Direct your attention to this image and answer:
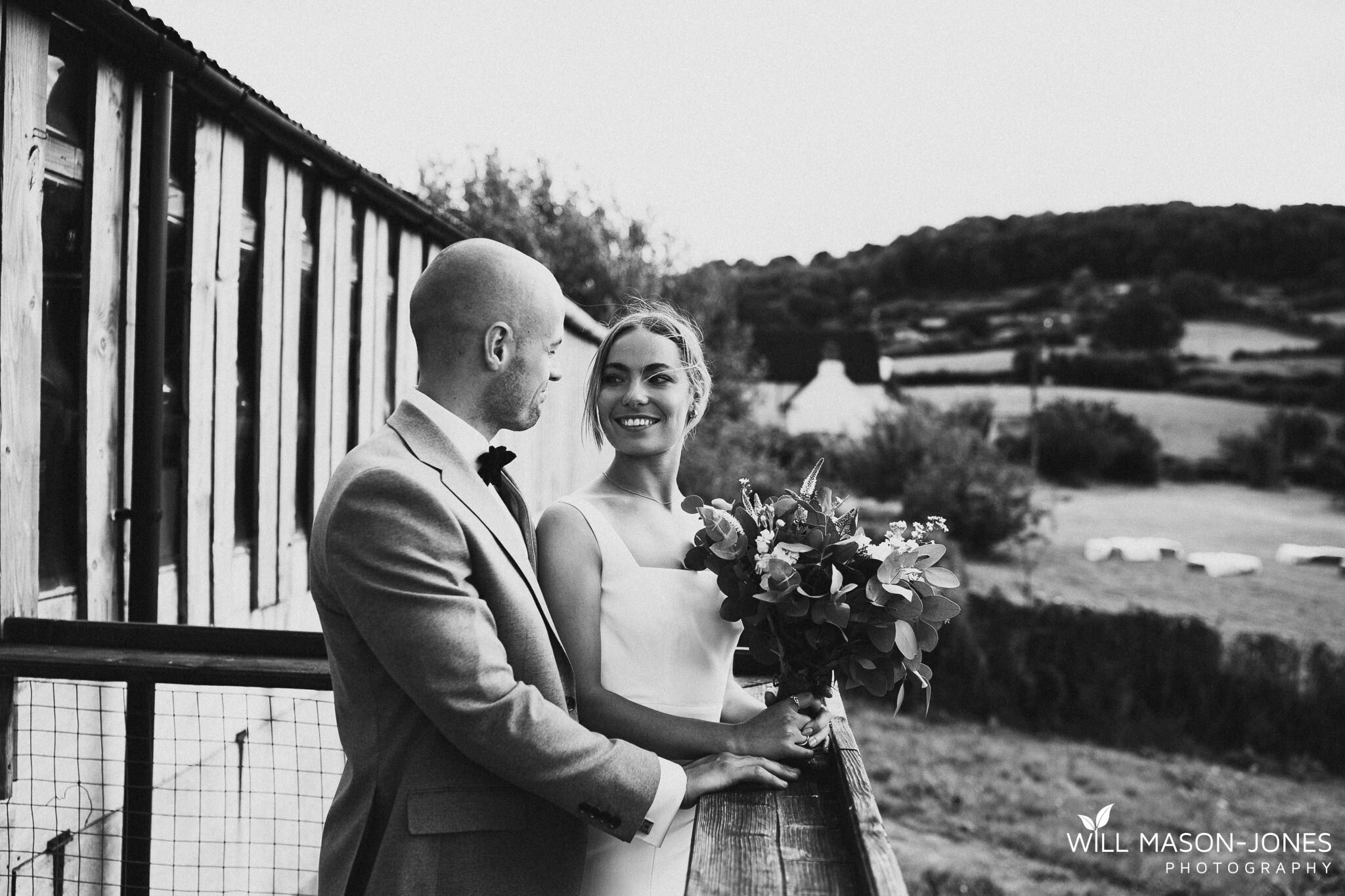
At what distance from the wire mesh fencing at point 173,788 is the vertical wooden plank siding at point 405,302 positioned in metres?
2.21

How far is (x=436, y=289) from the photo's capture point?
194 centimetres

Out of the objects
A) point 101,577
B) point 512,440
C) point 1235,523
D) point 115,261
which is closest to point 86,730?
point 101,577

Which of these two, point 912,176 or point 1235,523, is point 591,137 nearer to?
point 1235,523

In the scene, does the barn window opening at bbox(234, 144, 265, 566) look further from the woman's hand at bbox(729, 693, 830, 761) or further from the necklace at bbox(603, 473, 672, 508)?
the woman's hand at bbox(729, 693, 830, 761)

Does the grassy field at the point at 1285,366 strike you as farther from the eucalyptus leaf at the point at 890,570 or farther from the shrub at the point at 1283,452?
the eucalyptus leaf at the point at 890,570

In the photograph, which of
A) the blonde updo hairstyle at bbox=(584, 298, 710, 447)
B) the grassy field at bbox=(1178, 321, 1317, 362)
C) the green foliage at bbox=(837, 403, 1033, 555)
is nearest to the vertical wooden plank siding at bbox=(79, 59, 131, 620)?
the blonde updo hairstyle at bbox=(584, 298, 710, 447)

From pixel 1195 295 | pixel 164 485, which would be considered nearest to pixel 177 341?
pixel 164 485

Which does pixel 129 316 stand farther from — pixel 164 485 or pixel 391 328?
pixel 391 328

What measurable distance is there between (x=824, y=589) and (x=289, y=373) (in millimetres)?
3496

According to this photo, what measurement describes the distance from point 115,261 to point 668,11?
34.6 metres

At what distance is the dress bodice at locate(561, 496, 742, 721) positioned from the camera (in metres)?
2.42

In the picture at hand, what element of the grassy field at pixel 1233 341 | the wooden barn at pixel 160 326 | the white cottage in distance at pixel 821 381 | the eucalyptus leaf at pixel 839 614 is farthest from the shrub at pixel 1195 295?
the eucalyptus leaf at pixel 839 614

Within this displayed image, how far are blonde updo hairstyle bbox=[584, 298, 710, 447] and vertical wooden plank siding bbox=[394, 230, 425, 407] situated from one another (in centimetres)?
384

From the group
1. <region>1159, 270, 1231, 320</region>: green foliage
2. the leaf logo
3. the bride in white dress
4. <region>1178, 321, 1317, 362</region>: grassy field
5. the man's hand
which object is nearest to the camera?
the man's hand
